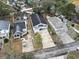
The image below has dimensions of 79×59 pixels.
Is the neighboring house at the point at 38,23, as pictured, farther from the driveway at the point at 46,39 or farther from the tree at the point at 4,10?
the tree at the point at 4,10

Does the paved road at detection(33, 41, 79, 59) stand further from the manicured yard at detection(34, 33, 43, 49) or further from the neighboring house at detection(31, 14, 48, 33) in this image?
the neighboring house at detection(31, 14, 48, 33)

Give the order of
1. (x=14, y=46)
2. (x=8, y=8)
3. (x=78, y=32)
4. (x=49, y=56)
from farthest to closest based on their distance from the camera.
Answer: (x=8, y=8), (x=78, y=32), (x=14, y=46), (x=49, y=56)

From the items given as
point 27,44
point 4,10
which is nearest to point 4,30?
point 27,44

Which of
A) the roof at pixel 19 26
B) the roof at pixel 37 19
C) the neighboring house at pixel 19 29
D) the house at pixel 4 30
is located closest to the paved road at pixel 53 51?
the house at pixel 4 30

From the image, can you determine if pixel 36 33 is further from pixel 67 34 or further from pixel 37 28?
pixel 67 34

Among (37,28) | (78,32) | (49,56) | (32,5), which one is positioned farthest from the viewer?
(32,5)

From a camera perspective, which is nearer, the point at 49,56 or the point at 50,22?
the point at 49,56

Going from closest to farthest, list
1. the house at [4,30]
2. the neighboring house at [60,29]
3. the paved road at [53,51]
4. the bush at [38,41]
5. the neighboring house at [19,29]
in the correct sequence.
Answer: the paved road at [53,51], the bush at [38,41], the neighboring house at [60,29], the house at [4,30], the neighboring house at [19,29]

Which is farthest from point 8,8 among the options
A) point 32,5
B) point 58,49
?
point 58,49
